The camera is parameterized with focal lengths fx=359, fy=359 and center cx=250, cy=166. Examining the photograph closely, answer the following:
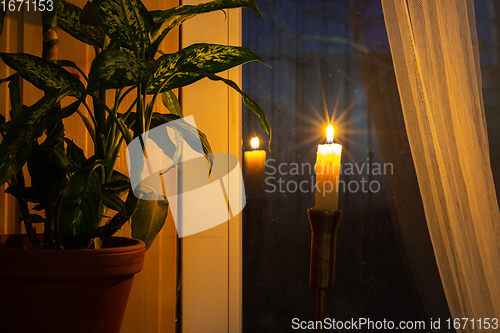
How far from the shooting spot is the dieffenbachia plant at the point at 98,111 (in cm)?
56

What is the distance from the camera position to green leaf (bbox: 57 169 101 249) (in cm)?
55

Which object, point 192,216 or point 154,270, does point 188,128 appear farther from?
point 154,270

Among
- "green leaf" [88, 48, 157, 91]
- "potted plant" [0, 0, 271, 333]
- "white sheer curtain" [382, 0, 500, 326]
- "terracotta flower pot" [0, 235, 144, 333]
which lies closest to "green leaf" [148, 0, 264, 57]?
"potted plant" [0, 0, 271, 333]

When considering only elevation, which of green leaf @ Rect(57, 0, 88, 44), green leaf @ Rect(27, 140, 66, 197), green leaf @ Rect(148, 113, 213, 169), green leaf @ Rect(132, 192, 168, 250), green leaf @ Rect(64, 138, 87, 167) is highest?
green leaf @ Rect(57, 0, 88, 44)

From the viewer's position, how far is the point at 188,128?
2.54 feet

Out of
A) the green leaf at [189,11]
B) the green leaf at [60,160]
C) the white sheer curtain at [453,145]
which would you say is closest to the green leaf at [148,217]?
the green leaf at [60,160]

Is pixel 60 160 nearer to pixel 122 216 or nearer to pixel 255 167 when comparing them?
pixel 122 216

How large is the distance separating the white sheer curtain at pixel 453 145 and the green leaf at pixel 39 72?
77cm

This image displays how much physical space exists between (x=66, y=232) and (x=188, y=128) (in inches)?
12.8

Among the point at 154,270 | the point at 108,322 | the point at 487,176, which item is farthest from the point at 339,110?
the point at 108,322

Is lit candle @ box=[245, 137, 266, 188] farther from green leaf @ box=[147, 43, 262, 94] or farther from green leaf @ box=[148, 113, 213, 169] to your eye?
green leaf @ box=[147, 43, 262, 94]

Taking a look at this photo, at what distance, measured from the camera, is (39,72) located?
639mm

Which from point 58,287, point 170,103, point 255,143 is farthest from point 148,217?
point 255,143

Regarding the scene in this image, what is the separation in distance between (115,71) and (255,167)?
67 centimetres
